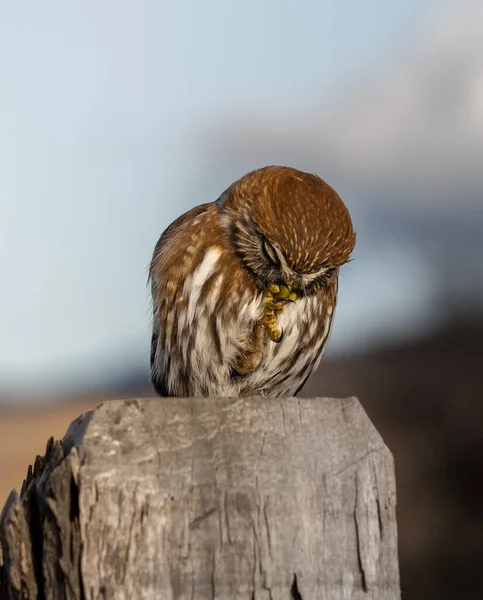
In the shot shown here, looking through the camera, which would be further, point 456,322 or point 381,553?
point 456,322

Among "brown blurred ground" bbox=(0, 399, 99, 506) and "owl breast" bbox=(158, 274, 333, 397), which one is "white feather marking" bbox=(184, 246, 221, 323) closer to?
"owl breast" bbox=(158, 274, 333, 397)

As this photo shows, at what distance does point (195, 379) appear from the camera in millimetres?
4746

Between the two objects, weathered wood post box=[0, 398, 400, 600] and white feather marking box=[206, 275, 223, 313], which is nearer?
weathered wood post box=[0, 398, 400, 600]

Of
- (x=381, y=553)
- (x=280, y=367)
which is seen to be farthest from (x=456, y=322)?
(x=381, y=553)

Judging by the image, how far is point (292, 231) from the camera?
4.44 metres

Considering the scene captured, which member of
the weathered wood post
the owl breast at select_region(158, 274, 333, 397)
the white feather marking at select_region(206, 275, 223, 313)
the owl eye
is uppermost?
the owl eye

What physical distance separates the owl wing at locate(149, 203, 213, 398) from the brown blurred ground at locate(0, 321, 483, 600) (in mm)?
2811

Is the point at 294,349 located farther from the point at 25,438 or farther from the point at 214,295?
the point at 25,438

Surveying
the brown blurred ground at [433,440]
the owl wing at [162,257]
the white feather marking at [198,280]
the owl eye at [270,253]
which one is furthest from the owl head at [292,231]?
the brown blurred ground at [433,440]

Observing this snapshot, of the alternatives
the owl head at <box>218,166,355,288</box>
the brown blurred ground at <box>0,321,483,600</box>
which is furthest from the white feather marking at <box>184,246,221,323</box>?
the brown blurred ground at <box>0,321,483,600</box>

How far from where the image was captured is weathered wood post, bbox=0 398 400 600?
2.10 m

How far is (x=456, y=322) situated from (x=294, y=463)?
262 inches

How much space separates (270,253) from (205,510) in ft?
8.00

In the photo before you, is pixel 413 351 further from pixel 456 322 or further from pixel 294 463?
pixel 294 463
